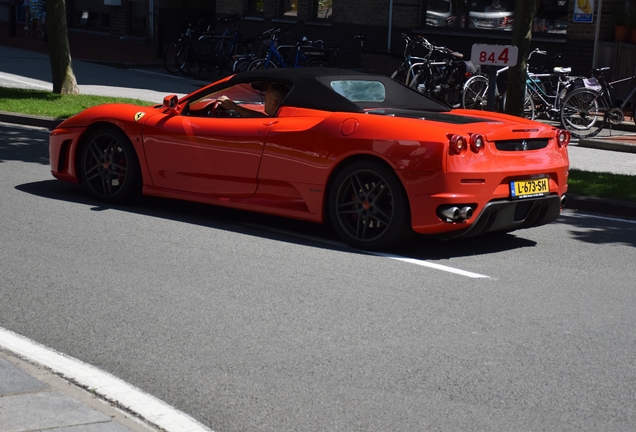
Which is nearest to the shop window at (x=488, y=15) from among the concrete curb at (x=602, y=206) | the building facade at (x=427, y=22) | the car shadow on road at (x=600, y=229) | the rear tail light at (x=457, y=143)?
the building facade at (x=427, y=22)

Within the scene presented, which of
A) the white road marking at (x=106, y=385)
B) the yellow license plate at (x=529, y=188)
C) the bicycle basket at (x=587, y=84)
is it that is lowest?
the white road marking at (x=106, y=385)

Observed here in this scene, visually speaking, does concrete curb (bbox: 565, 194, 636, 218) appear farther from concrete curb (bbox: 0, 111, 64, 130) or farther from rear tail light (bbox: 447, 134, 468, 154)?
concrete curb (bbox: 0, 111, 64, 130)

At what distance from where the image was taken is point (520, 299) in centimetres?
641

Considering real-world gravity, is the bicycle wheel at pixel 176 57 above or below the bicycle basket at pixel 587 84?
below

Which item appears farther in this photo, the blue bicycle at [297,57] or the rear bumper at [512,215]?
the blue bicycle at [297,57]

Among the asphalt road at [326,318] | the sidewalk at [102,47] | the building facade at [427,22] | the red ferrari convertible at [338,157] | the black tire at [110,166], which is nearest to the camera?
the asphalt road at [326,318]

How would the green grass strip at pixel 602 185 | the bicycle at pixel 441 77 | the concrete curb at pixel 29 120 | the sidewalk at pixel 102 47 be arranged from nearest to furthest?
1. the green grass strip at pixel 602 185
2. the concrete curb at pixel 29 120
3. the bicycle at pixel 441 77
4. the sidewalk at pixel 102 47

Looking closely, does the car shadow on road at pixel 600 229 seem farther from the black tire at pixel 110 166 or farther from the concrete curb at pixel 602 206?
the black tire at pixel 110 166

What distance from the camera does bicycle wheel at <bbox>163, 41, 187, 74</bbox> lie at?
25062mm

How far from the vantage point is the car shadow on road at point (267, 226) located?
787 cm

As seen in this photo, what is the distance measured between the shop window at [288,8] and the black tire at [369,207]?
836 inches

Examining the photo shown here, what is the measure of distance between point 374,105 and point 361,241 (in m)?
1.23

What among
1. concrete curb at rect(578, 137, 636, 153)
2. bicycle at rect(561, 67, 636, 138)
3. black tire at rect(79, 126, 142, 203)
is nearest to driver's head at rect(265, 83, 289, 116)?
black tire at rect(79, 126, 142, 203)

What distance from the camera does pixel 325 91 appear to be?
8141mm
